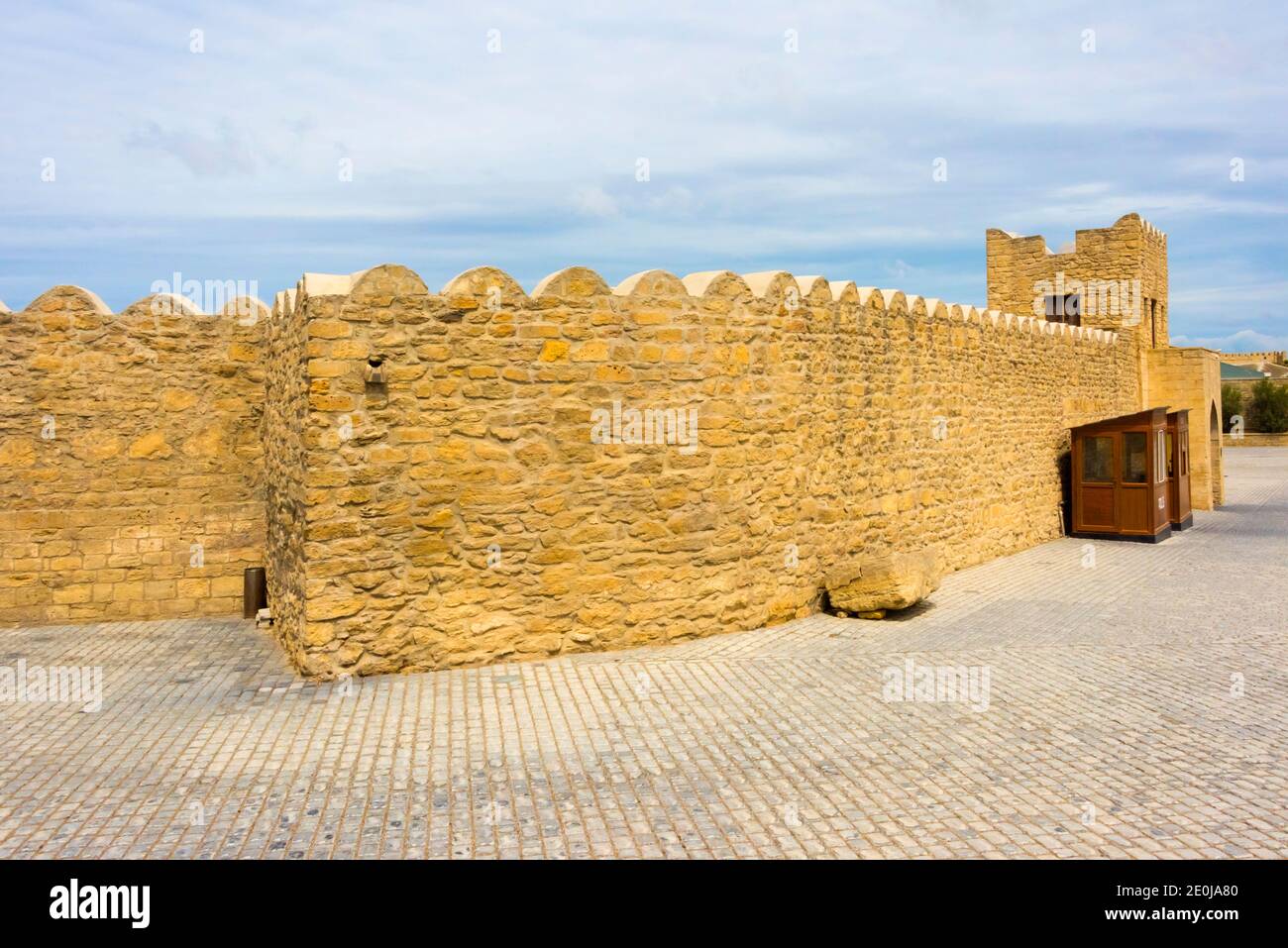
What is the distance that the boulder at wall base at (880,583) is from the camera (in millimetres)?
8828

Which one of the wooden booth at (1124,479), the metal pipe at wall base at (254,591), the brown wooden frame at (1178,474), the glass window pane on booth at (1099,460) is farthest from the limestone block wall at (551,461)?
the brown wooden frame at (1178,474)

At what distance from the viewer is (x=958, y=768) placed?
17.3ft

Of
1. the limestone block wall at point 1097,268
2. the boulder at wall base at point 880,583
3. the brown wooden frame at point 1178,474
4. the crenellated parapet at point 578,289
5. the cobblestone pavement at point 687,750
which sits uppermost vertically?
the limestone block wall at point 1097,268

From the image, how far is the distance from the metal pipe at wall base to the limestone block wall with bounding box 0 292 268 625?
293 millimetres

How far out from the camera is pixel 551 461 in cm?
757

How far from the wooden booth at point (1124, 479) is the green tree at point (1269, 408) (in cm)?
3352

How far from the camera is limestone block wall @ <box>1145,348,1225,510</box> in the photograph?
19.3 m

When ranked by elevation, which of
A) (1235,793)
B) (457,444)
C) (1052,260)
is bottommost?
(1235,793)

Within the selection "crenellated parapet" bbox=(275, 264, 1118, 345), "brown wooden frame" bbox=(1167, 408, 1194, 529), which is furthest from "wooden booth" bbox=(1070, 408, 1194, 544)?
"crenellated parapet" bbox=(275, 264, 1118, 345)

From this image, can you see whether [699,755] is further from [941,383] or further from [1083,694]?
[941,383]

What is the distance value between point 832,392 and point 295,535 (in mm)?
4905

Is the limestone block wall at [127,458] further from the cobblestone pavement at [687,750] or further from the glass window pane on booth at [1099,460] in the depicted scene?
the glass window pane on booth at [1099,460]

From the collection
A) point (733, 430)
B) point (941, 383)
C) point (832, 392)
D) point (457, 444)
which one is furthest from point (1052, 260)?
point (457, 444)

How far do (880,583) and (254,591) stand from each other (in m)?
5.65
